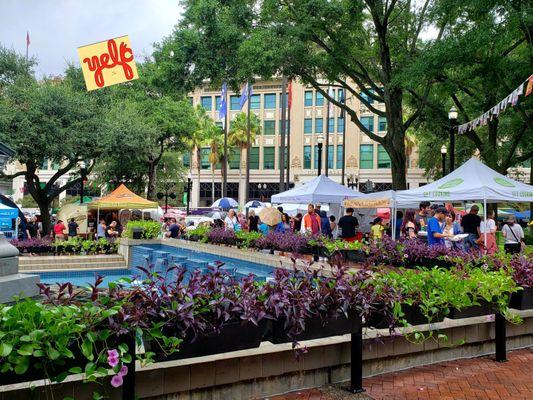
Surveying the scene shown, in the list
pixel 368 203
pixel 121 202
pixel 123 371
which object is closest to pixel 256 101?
pixel 121 202

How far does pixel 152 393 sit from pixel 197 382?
38cm

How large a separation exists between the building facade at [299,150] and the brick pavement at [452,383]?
153 feet

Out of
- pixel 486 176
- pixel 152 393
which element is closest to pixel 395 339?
pixel 152 393

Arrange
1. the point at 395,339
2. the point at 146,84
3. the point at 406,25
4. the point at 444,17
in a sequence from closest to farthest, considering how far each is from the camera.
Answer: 1. the point at 395,339
2. the point at 444,17
3. the point at 406,25
4. the point at 146,84

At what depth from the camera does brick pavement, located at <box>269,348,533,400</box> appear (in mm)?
4637

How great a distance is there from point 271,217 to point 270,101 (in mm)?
45311

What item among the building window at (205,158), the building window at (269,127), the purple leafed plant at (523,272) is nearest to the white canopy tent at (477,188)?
the purple leafed plant at (523,272)

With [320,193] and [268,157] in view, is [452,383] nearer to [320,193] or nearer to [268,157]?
[320,193]

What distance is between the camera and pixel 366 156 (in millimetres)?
58562

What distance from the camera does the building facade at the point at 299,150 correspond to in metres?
57.8

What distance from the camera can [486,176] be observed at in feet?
40.3

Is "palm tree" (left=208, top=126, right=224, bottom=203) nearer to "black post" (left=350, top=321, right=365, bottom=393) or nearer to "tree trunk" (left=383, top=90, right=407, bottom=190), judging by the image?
"tree trunk" (left=383, top=90, right=407, bottom=190)

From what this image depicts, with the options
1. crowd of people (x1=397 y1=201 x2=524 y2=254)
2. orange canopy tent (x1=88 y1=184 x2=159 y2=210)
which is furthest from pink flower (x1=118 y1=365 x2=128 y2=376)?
orange canopy tent (x1=88 y1=184 x2=159 y2=210)

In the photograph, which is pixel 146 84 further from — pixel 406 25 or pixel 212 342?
pixel 212 342
